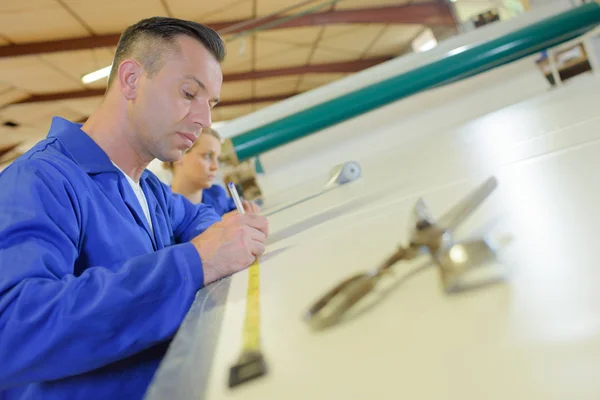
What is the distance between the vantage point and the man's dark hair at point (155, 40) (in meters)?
1.08

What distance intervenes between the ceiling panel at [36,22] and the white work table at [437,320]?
4.79 metres

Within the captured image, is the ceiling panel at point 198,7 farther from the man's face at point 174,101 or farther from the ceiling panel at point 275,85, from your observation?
the man's face at point 174,101

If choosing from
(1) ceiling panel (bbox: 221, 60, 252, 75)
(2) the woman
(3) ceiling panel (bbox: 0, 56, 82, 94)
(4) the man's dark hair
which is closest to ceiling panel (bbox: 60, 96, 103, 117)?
(3) ceiling panel (bbox: 0, 56, 82, 94)

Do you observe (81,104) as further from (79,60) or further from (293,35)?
(293,35)

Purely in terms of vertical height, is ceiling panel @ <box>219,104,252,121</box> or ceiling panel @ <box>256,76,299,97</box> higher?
ceiling panel @ <box>219,104,252,121</box>

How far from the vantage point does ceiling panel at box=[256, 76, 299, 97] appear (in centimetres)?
933

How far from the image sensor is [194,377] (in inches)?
14.7

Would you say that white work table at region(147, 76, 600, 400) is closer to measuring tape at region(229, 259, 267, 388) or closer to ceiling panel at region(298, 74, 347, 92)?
measuring tape at region(229, 259, 267, 388)

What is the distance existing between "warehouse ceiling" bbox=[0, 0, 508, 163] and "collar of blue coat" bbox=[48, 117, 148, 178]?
1.33 meters

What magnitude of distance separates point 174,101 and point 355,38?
768 cm

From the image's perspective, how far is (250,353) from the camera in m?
0.38

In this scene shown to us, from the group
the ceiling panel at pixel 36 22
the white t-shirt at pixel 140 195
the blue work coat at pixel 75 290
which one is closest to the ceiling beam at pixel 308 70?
the ceiling panel at pixel 36 22

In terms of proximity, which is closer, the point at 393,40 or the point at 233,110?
the point at 393,40

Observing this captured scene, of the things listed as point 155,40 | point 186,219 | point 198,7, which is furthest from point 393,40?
point 155,40
